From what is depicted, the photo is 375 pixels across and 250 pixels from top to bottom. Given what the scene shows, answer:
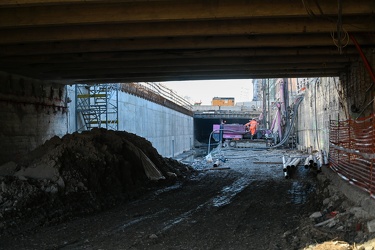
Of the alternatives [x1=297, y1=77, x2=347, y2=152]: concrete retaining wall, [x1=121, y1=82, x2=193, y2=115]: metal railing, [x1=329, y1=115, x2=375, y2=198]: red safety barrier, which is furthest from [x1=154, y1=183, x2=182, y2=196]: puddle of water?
[x1=121, y1=82, x2=193, y2=115]: metal railing

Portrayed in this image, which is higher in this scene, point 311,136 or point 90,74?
point 90,74

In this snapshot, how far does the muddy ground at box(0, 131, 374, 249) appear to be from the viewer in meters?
6.11

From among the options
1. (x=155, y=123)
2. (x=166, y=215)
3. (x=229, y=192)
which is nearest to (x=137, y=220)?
(x=166, y=215)

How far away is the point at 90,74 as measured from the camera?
15070 millimetres

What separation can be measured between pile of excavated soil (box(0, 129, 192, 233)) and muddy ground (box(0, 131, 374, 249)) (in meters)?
0.03

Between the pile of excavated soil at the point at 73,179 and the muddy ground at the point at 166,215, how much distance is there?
32 mm

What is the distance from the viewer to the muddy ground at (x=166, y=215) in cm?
611

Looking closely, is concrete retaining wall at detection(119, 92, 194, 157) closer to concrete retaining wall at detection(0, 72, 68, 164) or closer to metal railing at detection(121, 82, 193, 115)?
metal railing at detection(121, 82, 193, 115)

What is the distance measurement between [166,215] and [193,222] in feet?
3.10

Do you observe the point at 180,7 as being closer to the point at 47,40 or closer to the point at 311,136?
the point at 47,40

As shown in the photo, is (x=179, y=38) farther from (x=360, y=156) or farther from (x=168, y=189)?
(x=360, y=156)

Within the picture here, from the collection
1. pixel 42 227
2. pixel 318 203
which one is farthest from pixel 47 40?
pixel 318 203

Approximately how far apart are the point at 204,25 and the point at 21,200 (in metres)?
6.10

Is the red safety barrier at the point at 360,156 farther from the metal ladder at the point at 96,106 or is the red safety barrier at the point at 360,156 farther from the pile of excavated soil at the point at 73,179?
the metal ladder at the point at 96,106
